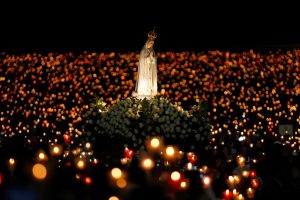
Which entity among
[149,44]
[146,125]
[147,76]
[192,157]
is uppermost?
[149,44]

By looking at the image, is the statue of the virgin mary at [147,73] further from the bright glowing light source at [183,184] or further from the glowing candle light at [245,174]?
the bright glowing light source at [183,184]

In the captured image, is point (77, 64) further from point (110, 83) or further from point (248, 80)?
point (248, 80)

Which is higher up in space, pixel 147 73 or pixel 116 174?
pixel 147 73

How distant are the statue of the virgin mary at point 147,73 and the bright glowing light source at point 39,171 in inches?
379

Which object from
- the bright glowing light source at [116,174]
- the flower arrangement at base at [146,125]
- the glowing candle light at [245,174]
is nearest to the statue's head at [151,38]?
the flower arrangement at base at [146,125]

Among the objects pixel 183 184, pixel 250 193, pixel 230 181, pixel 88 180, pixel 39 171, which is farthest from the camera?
pixel 250 193

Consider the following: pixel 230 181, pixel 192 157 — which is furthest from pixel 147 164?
pixel 192 157

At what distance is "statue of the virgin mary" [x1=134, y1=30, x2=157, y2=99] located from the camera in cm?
1584

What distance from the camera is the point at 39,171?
6.01 metres

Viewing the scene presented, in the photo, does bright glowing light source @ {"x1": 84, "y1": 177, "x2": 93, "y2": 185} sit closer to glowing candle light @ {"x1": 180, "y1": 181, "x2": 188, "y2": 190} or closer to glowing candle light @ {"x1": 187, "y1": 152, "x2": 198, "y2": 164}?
glowing candle light @ {"x1": 180, "y1": 181, "x2": 188, "y2": 190}

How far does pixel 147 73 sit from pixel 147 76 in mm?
78

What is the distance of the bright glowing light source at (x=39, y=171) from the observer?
579 centimetres

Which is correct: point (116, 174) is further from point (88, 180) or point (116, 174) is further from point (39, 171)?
point (39, 171)

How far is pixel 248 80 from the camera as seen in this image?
2764cm
